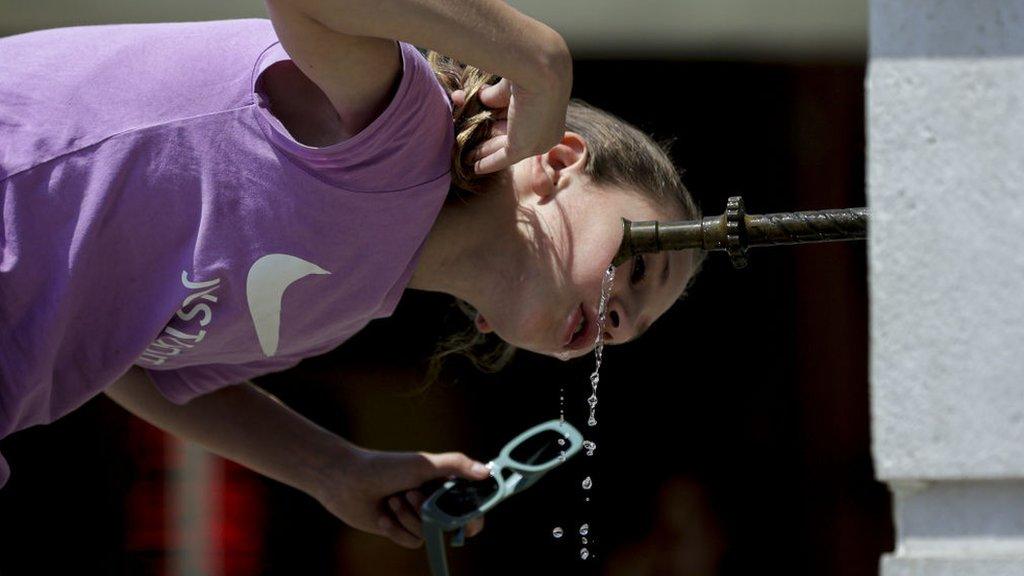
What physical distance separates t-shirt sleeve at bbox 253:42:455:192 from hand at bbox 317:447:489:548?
1.62ft

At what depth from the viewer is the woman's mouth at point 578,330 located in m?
1.71

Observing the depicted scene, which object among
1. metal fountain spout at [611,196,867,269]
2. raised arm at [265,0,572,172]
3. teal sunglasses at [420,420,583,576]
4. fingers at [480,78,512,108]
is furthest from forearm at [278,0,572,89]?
teal sunglasses at [420,420,583,576]

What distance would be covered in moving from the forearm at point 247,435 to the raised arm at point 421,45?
2.10 feet

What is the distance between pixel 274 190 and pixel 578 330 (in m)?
0.43

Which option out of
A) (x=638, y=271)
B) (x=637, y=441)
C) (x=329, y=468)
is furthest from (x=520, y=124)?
(x=637, y=441)

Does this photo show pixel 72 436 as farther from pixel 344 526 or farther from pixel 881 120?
pixel 881 120

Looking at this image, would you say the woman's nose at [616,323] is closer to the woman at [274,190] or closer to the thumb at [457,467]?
the woman at [274,190]

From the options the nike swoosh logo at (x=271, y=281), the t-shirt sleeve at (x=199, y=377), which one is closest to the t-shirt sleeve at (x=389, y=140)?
A: the nike swoosh logo at (x=271, y=281)

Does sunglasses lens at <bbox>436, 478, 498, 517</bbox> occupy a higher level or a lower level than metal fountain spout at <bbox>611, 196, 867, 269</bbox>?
lower

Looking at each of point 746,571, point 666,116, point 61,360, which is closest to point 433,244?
point 61,360

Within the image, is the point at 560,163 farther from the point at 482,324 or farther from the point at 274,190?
the point at 274,190

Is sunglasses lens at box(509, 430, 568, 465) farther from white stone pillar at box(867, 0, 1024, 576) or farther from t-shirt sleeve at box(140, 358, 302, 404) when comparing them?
white stone pillar at box(867, 0, 1024, 576)

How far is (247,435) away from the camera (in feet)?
6.44

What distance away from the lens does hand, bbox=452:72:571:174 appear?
138cm
